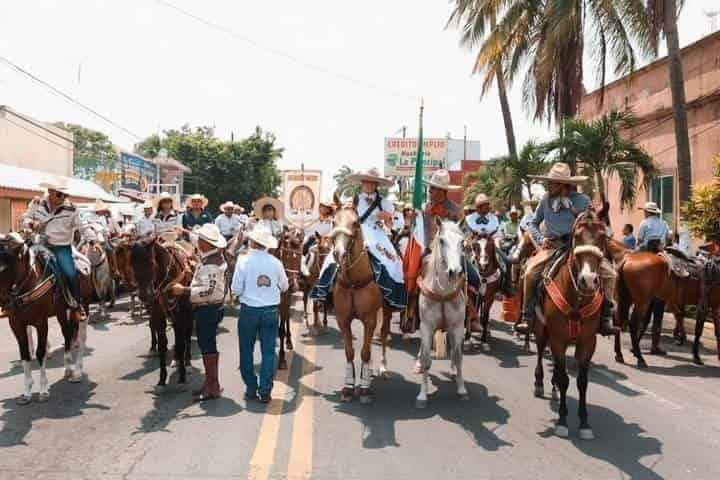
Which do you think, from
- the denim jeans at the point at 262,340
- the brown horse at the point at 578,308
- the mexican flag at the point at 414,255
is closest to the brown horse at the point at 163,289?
the denim jeans at the point at 262,340

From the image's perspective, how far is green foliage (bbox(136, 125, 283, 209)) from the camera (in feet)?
185

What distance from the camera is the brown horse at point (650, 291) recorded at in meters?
11.1

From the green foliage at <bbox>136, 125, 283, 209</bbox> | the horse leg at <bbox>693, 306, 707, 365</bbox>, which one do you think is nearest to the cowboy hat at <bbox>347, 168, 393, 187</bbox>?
the horse leg at <bbox>693, 306, 707, 365</bbox>

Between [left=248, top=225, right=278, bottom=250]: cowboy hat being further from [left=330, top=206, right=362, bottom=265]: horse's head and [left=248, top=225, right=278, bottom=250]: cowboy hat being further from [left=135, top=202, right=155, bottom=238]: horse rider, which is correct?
[left=135, top=202, right=155, bottom=238]: horse rider

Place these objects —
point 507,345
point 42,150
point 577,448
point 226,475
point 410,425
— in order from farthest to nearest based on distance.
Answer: point 42,150 < point 507,345 < point 410,425 < point 577,448 < point 226,475

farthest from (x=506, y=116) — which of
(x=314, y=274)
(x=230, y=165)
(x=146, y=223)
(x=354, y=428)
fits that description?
(x=230, y=165)

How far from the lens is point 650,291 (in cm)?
1119

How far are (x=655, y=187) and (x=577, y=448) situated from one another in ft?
64.5

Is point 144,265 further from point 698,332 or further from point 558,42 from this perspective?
point 558,42

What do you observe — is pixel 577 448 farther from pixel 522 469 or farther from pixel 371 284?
pixel 371 284

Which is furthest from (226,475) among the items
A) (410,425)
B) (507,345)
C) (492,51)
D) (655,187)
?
(655,187)

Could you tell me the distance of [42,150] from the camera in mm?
34094

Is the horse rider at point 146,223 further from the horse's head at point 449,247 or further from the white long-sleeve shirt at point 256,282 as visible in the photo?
the horse's head at point 449,247

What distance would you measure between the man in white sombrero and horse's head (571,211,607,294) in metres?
2.38
